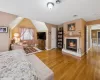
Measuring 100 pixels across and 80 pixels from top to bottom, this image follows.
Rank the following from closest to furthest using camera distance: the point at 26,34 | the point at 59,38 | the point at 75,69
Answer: the point at 75,69 < the point at 59,38 < the point at 26,34

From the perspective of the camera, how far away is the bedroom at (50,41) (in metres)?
1.69

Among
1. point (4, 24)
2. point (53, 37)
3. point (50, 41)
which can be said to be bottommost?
point (50, 41)

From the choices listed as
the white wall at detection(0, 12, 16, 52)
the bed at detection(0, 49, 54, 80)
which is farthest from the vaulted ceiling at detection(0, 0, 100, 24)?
the bed at detection(0, 49, 54, 80)

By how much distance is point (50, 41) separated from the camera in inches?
245

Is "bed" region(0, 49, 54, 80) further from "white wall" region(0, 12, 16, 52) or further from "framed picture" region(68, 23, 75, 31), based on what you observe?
"framed picture" region(68, 23, 75, 31)

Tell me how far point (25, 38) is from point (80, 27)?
543cm

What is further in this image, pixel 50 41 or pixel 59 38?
pixel 59 38

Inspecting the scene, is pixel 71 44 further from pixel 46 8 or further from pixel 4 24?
pixel 4 24

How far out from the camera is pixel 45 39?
6141mm

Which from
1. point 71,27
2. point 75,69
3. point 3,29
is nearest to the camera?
point 75,69

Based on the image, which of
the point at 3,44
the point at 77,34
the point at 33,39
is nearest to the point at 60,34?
the point at 77,34

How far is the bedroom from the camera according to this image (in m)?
1.69

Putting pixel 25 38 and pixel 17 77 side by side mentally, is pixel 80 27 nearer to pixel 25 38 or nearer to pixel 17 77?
pixel 17 77

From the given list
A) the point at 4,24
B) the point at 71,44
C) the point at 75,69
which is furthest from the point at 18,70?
the point at 71,44
